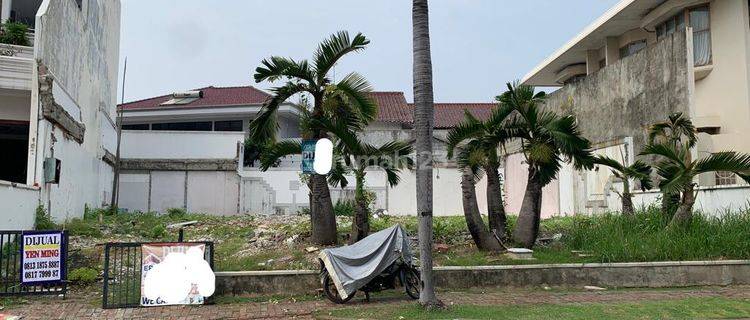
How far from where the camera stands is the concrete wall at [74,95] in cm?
1376

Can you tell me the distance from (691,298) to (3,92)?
16.2m

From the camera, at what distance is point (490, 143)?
11898 millimetres

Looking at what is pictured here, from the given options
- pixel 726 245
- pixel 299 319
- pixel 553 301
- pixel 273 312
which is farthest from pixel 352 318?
pixel 726 245

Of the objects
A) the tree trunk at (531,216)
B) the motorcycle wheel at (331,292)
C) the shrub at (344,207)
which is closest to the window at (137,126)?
the shrub at (344,207)

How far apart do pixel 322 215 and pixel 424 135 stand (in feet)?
14.8

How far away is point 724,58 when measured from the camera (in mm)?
17469

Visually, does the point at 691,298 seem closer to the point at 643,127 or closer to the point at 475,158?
the point at 475,158

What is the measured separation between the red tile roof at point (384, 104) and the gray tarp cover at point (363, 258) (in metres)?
19.4

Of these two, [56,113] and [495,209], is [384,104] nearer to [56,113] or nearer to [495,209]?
[56,113]

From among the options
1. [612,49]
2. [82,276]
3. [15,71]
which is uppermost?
[612,49]

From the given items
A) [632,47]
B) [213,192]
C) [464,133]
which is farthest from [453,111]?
[464,133]

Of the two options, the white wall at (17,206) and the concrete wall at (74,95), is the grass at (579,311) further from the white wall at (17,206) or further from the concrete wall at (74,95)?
the concrete wall at (74,95)

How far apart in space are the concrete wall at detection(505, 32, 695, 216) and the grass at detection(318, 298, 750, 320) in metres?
7.87

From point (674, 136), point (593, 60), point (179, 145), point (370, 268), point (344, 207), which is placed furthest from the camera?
point (179, 145)
